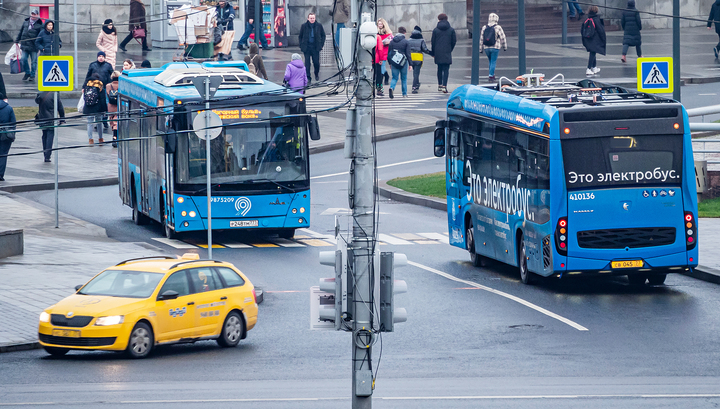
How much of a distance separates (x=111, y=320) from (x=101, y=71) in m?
20.5

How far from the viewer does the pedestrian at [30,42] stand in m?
41.2

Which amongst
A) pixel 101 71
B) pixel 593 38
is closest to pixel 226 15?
pixel 101 71

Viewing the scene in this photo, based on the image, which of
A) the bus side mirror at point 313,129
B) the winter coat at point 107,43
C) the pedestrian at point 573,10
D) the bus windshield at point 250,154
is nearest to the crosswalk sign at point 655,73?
the bus side mirror at point 313,129

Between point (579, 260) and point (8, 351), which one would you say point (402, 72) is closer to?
point (579, 260)

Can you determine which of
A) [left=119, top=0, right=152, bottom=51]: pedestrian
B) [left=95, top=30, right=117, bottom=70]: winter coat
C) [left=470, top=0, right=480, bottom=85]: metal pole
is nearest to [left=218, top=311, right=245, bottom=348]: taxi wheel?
[left=470, top=0, right=480, bottom=85]: metal pole

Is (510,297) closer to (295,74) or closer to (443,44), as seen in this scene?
(295,74)

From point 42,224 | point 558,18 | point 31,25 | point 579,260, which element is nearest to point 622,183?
point 579,260

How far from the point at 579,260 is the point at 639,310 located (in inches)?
45.7

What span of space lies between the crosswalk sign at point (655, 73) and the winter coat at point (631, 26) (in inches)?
815

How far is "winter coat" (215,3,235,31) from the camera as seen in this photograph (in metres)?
46.8

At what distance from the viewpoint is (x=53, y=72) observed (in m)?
24.5

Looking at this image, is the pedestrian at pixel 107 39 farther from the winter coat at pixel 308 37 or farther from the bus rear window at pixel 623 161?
the bus rear window at pixel 623 161

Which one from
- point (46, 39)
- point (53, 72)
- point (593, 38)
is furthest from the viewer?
point (593, 38)

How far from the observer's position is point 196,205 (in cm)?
2286
